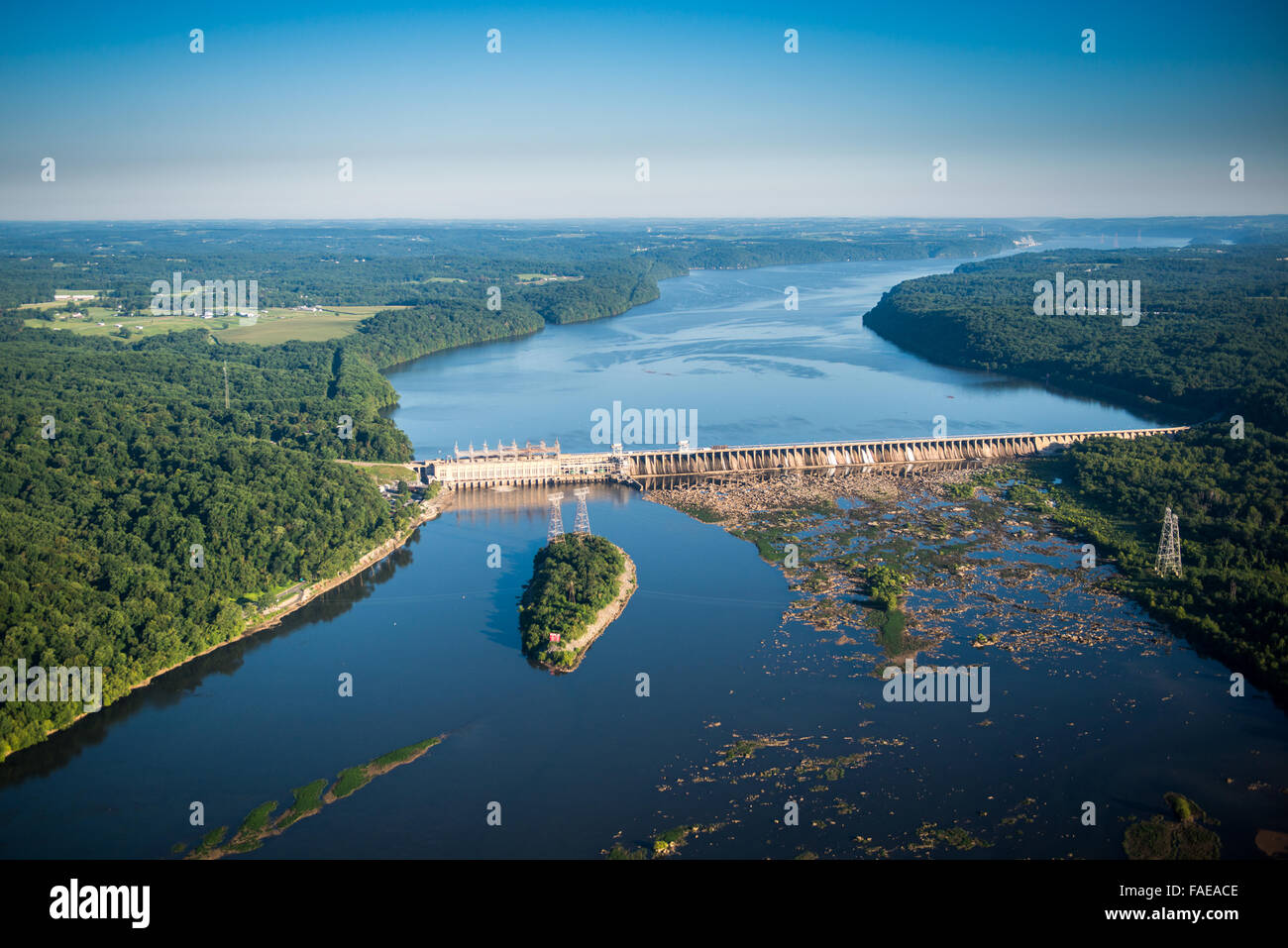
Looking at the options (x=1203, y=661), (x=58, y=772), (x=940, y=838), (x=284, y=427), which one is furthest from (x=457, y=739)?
(x=284, y=427)

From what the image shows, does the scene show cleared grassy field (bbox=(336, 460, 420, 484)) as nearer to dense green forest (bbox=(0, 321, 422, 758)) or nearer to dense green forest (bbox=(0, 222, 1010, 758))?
dense green forest (bbox=(0, 222, 1010, 758))

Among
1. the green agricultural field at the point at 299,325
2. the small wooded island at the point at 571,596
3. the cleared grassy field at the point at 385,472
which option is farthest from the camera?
the green agricultural field at the point at 299,325

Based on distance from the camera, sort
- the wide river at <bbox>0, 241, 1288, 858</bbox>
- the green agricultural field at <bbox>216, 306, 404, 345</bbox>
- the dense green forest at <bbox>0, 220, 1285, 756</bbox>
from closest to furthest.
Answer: the wide river at <bbox>0, 241, 1288, 858</bbox> → the dense green forest at <bbox>0, 220, 1285, 756</bbox> → the green agricultural field at <bbox>216, 306, 404, 345</bbox>

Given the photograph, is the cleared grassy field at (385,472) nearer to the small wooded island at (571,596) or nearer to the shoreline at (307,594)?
the shoreline at (307,594)

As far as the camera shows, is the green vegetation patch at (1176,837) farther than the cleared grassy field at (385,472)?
No

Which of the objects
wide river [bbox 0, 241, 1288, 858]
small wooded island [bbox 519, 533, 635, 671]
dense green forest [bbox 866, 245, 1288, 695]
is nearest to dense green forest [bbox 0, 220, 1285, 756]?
dense green forest [bbox 866, 245, 1288, 695]

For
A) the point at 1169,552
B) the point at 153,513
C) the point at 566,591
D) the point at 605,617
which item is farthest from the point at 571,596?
the point at 1169,552

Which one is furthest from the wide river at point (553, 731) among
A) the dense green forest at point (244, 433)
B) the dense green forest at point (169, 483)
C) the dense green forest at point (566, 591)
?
the dense green forest at point (244, 433)
